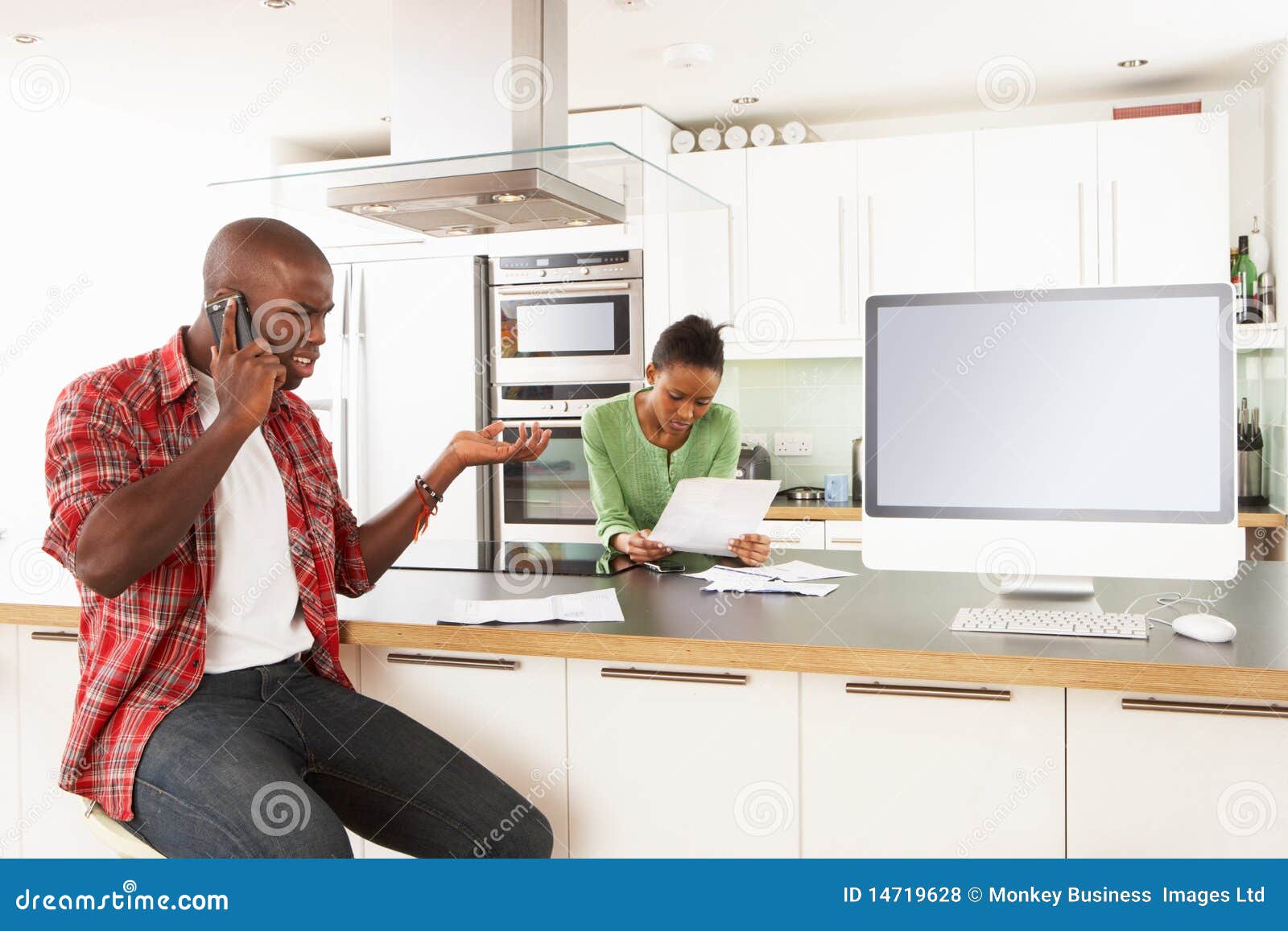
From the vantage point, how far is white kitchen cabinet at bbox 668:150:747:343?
4.09 metres

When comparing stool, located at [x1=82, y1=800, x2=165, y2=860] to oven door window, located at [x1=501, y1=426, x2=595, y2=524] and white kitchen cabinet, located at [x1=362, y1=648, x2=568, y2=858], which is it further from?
oven door window, located at [x1=501, y1=426, x2=595, y2=524]

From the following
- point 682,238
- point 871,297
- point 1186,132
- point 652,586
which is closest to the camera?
point 871,297

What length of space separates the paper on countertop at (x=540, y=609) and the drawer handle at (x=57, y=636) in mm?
693

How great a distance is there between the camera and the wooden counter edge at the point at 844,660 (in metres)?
1.35

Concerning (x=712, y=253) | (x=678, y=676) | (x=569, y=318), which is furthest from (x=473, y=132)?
(x=712, y=253)

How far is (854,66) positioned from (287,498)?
2.76 metres

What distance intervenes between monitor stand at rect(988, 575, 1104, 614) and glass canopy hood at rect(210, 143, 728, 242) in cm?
95

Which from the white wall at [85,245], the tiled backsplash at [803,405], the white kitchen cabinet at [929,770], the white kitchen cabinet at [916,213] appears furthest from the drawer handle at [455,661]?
the white wall at [85,245]

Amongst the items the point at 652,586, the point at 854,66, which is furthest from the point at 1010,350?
the point at 854,66

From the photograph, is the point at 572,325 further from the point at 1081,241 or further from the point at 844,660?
the point at 844,660

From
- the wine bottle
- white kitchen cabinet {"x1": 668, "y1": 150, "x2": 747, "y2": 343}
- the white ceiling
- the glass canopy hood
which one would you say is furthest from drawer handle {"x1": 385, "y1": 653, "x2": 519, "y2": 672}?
the wine bottle

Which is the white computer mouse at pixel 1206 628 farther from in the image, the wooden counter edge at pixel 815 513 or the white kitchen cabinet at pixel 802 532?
the white kitchen cabinet at pixel 802 532

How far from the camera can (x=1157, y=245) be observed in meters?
3.70

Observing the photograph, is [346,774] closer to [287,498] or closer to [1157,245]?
[287,498]
